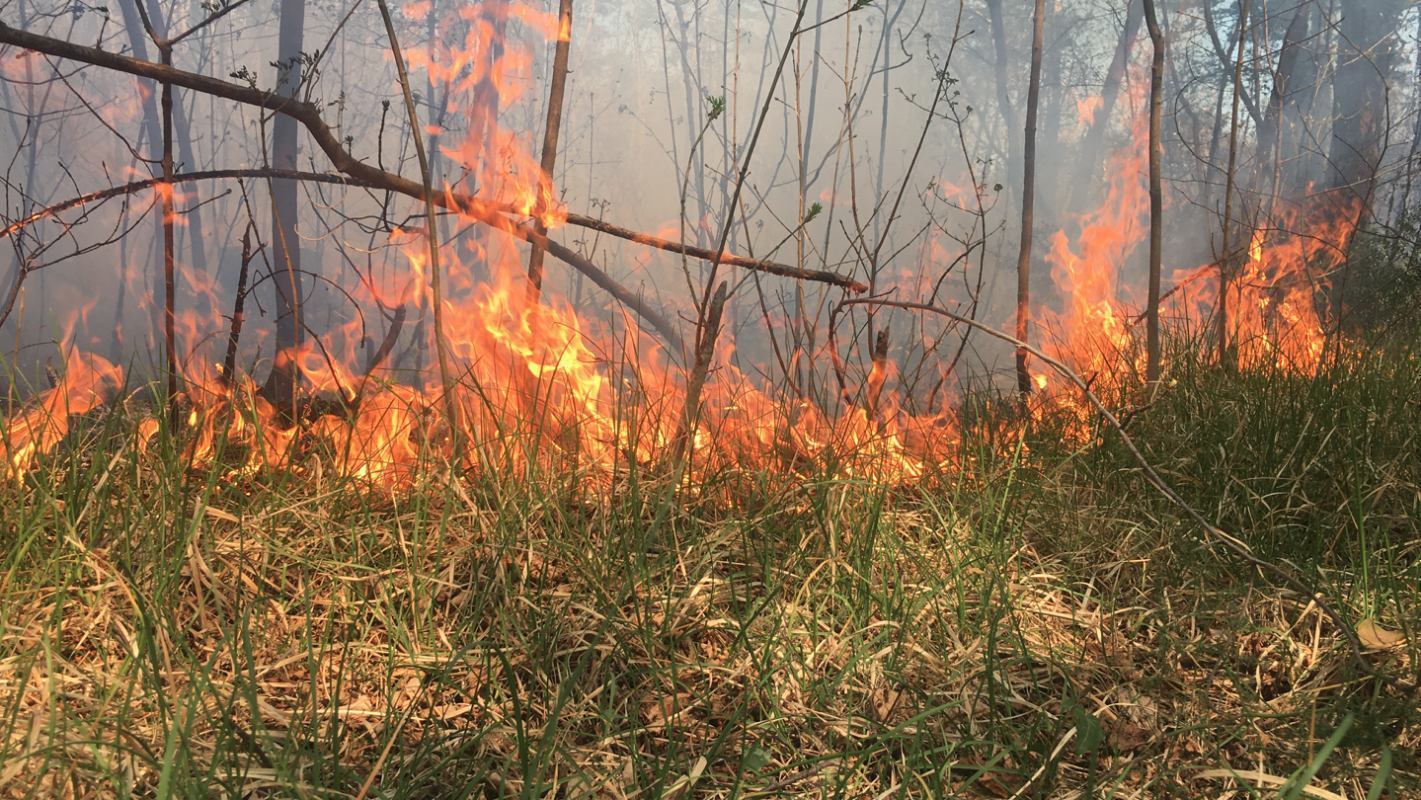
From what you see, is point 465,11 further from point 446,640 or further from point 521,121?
point 446,640

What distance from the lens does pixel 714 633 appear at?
1238 mm

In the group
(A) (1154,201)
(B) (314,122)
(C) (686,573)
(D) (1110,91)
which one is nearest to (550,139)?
(B) (314,122)

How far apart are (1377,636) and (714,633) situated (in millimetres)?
845

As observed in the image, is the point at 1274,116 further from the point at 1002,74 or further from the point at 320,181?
the point at 320,181

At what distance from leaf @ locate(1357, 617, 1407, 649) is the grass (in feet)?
0.07

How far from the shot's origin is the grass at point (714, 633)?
0.90 m

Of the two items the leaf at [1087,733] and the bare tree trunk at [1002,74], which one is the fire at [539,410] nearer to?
the leaf at [1087,733]

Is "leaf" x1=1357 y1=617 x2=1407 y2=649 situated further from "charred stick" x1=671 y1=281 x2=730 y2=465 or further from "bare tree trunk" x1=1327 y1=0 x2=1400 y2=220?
"bare tree trunk" x1=1327 y1=0 x2=1400 y2=220

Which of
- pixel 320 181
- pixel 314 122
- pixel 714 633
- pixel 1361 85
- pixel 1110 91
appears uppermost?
pixel 1110 91

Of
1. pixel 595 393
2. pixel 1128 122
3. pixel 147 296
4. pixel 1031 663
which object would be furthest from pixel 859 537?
pixel 1128 122

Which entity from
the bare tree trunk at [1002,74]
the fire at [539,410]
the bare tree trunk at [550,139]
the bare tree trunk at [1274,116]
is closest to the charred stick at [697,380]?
the fire at [539,410]

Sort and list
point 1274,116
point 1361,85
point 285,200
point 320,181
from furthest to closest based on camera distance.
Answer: point 1274,116
point 1361,85
point 285,200
point 320,181

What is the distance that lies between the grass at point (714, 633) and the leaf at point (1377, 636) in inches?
0.9

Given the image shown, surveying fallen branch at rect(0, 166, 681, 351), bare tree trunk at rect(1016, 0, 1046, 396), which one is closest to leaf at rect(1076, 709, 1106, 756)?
fallen branch at rect(0, 166, 681, 351)
